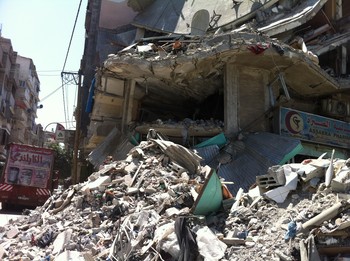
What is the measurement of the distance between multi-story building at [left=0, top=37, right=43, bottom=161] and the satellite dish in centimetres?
2117

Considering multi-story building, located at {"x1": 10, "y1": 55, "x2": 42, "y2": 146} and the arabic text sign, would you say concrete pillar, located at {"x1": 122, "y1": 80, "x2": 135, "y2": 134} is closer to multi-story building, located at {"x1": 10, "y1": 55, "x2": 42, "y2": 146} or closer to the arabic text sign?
the arabic text sign

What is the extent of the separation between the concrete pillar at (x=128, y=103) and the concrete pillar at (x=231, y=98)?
3387 mm

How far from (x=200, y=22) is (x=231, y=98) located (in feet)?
21.9

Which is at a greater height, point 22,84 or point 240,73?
point 22,84

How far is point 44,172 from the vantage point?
55.7ft

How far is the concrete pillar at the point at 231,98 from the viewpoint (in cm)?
1257

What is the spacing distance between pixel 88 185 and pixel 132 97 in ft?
21.5

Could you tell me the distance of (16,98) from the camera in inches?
1752

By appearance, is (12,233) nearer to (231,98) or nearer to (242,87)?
(231,98)

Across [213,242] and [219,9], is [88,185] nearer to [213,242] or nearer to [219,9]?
[213,242]

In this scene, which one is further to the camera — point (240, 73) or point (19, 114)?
point (19, 114)

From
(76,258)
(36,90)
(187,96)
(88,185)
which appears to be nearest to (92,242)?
(76,258)

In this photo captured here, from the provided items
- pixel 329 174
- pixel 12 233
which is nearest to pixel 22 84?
pixel 12 233

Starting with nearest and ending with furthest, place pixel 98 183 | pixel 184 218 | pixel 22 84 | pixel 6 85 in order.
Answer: pixel 184 218 → pixel 98 183 → pixel 6 85 → pixel 22 84
